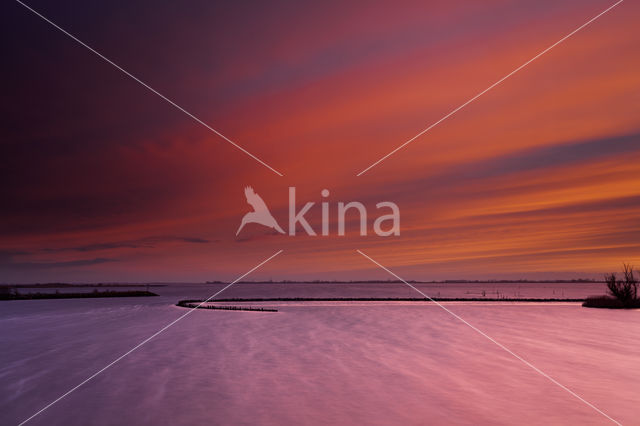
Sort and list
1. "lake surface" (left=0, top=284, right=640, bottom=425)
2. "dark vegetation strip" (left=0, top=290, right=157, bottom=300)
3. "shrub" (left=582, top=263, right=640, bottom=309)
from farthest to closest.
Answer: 1. "dark vegetation strip" (left=0, top=290, right=157, bottom=300)
2. "shrub" (left=582, top=263, right=640, bottom=309)
3. "lake surface" (left=0, top=284, right=640, bottom=425)

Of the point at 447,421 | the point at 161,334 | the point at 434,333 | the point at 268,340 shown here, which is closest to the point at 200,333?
the point at 161,334

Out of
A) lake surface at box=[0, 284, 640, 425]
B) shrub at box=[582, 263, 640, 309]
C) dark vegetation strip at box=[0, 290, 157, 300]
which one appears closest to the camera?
lake surface at box=[0, 284, 640, 425]

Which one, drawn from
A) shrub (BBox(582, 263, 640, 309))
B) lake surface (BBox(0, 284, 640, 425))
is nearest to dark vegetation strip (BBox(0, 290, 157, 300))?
lake surface (BBox(0, 284, 640, 425))

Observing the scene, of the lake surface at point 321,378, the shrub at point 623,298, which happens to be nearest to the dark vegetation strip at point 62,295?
the lake surface at point 321,378

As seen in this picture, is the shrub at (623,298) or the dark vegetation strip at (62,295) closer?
the shrub at (623,298)

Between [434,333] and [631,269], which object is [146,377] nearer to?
[434,333]

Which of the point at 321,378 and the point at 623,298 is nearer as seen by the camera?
the point at 321,378

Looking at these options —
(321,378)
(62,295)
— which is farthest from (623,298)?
(62,295)

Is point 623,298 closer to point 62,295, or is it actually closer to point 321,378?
point 321,378

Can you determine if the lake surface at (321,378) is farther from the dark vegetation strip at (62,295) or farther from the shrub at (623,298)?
the dark vegetation strip at (62,295)

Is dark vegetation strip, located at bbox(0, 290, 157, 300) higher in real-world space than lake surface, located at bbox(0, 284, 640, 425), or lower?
lower

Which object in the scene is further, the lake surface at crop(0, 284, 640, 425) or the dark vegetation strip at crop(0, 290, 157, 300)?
the dark vegetation strip at crop(0, 290, 157, 300)

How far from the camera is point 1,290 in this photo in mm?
94250

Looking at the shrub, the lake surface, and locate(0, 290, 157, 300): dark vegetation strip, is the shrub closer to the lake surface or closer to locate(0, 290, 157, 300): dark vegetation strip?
the lake surface
